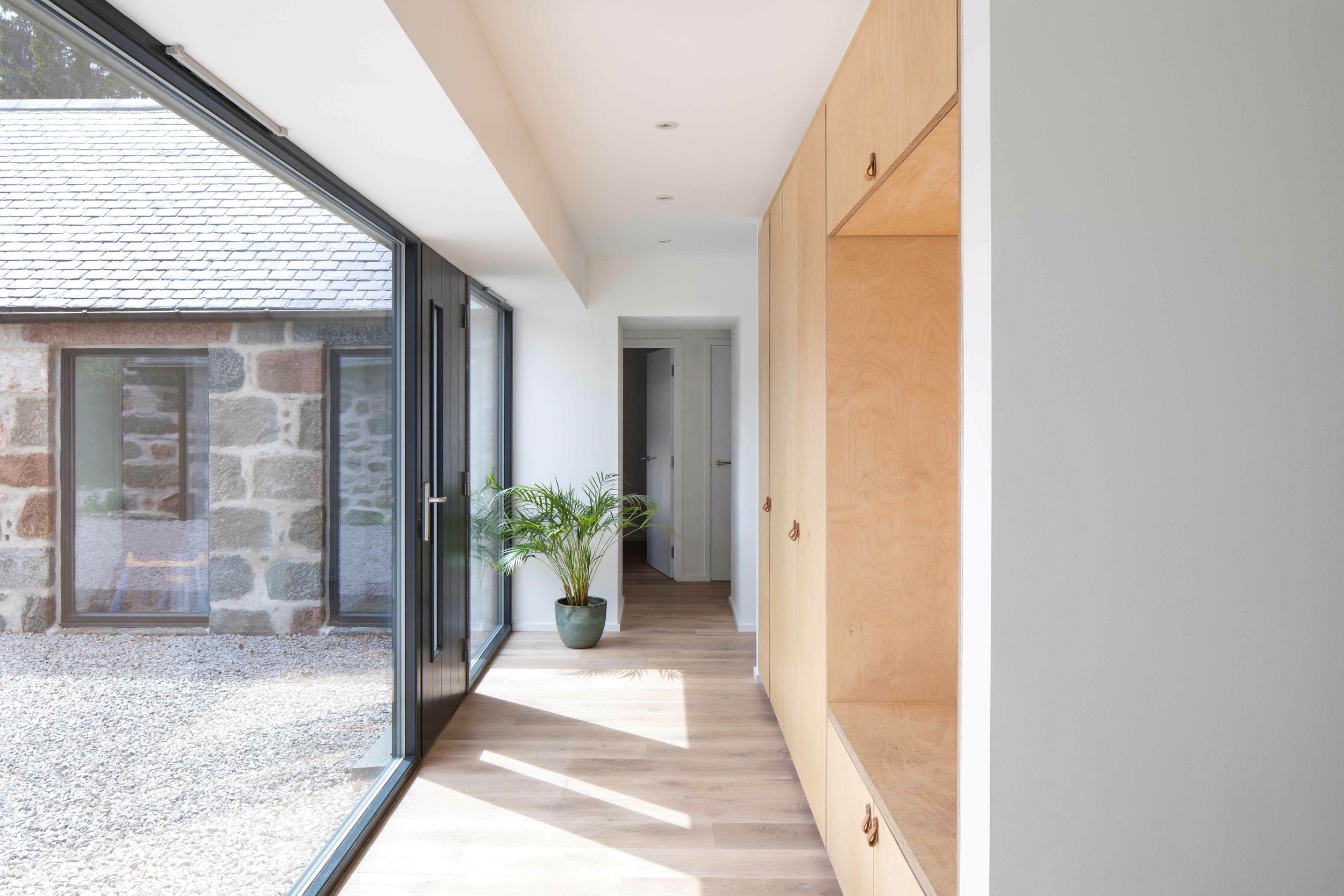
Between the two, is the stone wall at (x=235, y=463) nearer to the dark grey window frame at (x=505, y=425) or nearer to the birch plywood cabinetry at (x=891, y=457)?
the birch plywood cabinetry at (x=891, y=457)

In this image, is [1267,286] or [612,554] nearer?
[1267,286]

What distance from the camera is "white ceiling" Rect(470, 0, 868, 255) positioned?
199 cm

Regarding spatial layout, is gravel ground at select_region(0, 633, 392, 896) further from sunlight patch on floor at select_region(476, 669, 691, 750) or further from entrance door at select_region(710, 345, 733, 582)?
entrance door at select_region(710, 345, 733, 582)

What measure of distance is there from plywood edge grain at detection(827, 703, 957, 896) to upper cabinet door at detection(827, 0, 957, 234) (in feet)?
4.37

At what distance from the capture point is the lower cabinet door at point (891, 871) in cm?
150

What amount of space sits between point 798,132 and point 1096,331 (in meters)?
1.94

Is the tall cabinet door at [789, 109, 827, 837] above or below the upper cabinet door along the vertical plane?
below

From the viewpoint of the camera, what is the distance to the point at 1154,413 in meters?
1.12

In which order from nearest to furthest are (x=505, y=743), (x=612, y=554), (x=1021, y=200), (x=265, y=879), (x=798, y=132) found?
(x=1021, y=200) → (x=265, y=879) → (x=798, y=132) → (x=505, y=743) → (x=612, y=554)

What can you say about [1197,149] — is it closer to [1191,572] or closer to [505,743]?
[1191,572]

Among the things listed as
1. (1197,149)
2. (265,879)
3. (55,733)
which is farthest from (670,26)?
(265,879)

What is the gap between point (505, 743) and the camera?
10.8 ft

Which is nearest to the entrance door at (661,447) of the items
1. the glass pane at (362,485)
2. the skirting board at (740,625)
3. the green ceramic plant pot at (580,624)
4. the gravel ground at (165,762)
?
the skirting board at (740,625)

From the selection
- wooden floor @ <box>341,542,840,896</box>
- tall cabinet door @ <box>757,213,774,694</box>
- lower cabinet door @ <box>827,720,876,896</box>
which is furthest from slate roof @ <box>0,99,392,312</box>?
tall cabinet door @ <box>757,213,774,694</box>
